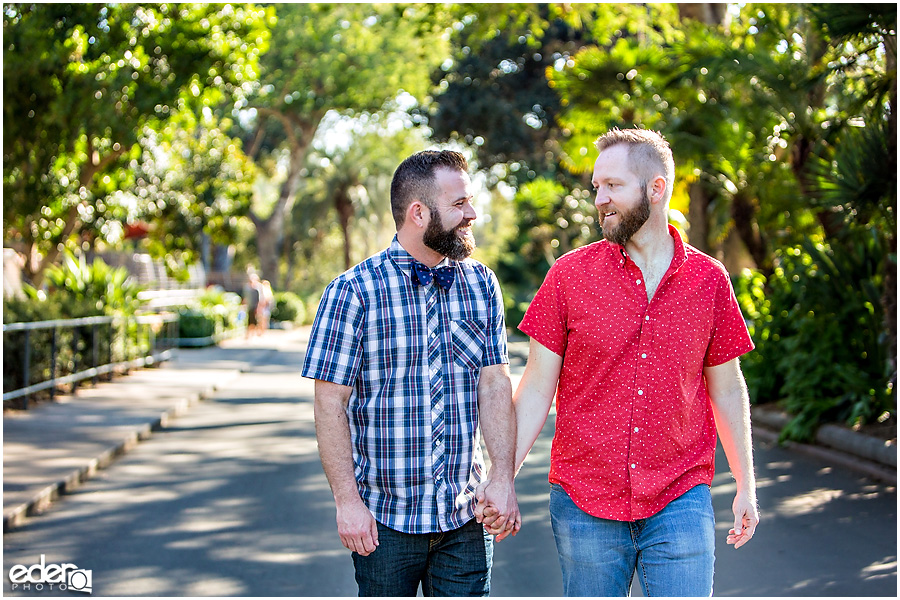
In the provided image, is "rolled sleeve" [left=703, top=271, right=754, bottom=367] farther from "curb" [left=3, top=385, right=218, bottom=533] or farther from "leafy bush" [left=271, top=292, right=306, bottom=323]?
"leafy bush" [left=271, top=292, right=306, bottom=323]

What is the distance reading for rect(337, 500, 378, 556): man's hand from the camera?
3182mm

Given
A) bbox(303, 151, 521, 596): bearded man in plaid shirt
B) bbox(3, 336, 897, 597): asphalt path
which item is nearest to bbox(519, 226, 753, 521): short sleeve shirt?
bbox(303, 151, 521, 596): bearded man in plaid shirt

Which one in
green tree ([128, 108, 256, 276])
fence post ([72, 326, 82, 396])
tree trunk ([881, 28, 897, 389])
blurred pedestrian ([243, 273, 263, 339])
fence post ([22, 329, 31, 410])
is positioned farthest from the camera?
blurred pedestrian ([243, 273, 263, 339])

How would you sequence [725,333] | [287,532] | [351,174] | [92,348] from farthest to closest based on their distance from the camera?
1. [351,174]
2. [92,348]
3. [287,532]
4. [725,333]

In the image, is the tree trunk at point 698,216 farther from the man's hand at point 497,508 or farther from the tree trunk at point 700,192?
the man's hand at point 497,508

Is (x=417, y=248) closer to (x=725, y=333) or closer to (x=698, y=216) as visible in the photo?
(x=725, y=333)

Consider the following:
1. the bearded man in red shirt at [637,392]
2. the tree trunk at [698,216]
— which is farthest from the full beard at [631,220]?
the tree trunk at [698,216]

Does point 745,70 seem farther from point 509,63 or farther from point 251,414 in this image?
point 509,63

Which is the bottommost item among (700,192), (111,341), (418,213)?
(111,341)

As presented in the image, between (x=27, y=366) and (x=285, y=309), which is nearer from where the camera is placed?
(x=27, y=366)

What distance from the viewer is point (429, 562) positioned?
3.37 metres

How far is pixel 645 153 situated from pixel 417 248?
0.80 meters

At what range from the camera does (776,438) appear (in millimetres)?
10719

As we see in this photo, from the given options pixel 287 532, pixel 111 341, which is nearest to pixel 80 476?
pixel 287 532
